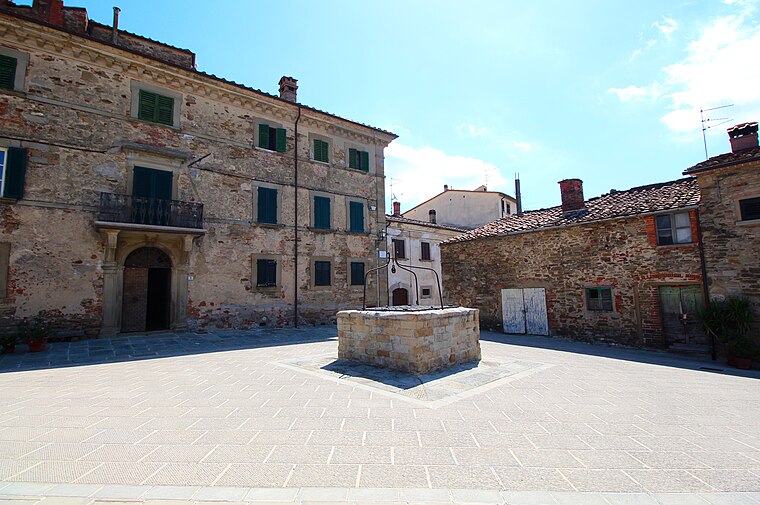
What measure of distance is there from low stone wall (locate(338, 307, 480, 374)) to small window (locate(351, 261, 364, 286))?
30.2 ft

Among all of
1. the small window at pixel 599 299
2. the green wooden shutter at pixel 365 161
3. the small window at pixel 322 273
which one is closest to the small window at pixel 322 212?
the small window at pixel 322 273

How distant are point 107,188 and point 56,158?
4.92 ft

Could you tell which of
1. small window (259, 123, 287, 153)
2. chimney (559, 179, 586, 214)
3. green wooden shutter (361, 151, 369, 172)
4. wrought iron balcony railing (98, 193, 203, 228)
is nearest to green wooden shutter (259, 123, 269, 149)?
small window (259, 123, 287, 153)

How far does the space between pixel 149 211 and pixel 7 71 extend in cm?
540

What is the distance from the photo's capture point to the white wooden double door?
13.9m

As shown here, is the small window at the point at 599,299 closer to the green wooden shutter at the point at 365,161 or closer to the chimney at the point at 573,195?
the chimney at the point at 573,195

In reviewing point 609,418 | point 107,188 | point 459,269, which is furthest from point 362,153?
point 609,418

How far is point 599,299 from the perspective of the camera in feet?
40.7

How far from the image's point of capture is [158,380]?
6.40 meters

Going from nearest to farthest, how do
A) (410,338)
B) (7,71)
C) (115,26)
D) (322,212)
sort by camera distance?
(410,338) → (7,71) → (115,26) → (322,212)

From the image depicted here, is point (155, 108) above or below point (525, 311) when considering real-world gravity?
above

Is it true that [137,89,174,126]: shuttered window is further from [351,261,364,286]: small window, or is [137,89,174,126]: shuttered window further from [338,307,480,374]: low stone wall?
[338,307,480,374]: low stone wall

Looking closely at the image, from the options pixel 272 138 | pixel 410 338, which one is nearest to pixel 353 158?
pixel 272 138

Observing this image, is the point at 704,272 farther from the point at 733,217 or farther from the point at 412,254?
the point at 412,254
